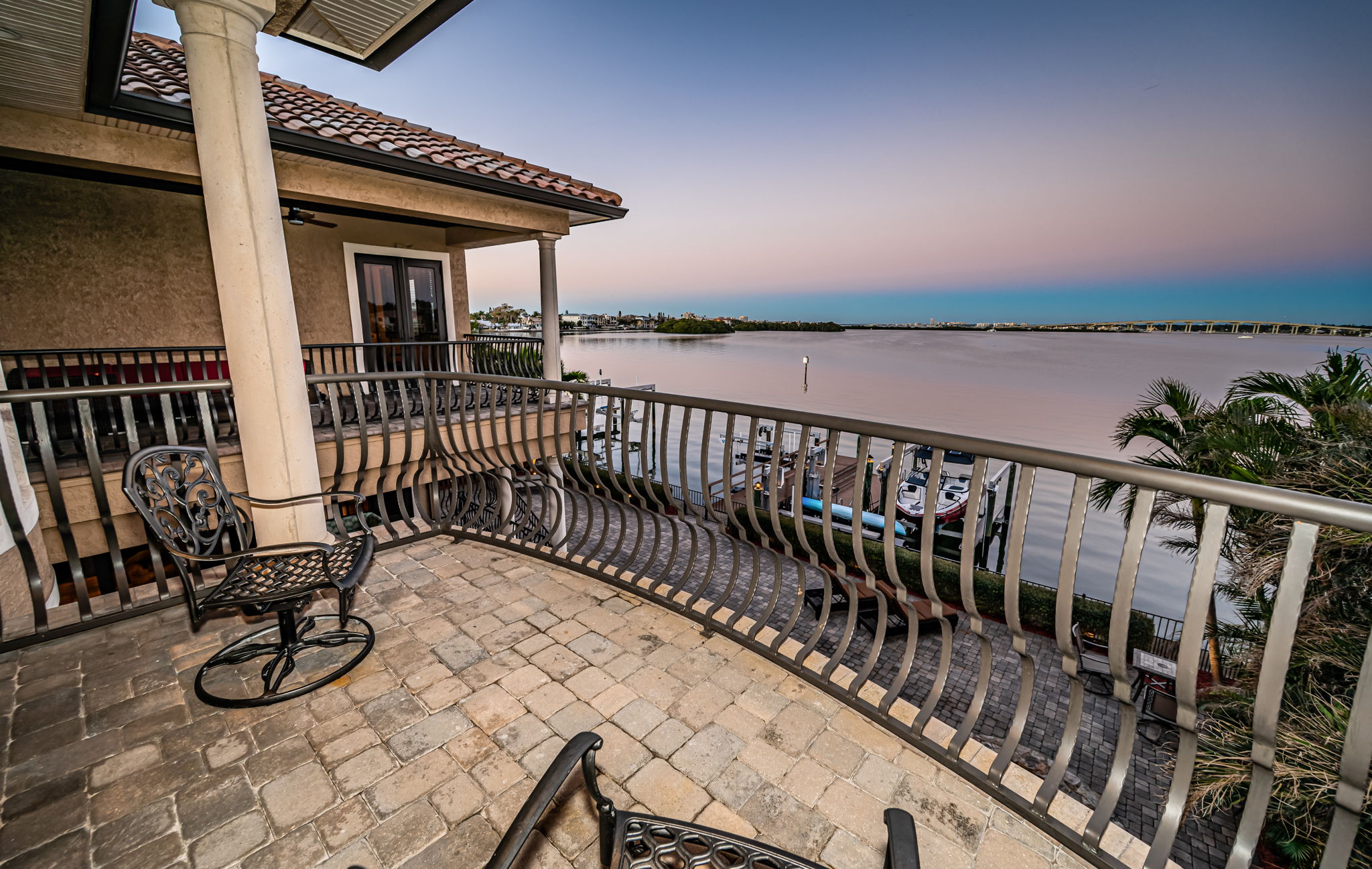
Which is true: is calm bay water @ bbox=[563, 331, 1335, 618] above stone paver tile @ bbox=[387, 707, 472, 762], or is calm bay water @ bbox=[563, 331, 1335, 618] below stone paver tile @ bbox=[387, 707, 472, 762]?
below

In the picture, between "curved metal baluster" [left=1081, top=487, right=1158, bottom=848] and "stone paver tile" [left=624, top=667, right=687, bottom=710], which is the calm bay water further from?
"stone paver tile" [left=624, top=667, right=687, bottom=710]

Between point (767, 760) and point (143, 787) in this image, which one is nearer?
point (143, 787)

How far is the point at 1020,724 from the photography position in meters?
1.51

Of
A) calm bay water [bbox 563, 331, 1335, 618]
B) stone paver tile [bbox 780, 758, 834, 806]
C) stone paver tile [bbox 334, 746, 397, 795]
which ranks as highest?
stone paver tile [bbox 334, 746, 397, 795]

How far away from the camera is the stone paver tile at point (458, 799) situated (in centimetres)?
152

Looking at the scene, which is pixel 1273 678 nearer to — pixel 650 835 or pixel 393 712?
pixel 650 835

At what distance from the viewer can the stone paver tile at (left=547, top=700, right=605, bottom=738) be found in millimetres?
1822

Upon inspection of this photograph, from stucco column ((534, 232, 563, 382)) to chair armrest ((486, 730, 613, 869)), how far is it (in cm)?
709

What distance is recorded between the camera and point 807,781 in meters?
1.64

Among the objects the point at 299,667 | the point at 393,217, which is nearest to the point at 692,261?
the point at 393,217

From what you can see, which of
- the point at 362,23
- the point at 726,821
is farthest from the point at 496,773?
the point at 362,23

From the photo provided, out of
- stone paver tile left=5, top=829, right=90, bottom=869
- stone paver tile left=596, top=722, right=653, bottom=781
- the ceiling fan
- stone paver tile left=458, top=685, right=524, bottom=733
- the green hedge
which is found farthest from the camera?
the green hedge

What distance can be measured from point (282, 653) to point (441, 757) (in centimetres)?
93

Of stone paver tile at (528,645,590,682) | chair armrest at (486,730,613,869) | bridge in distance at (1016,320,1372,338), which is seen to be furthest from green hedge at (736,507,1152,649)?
bridge in distance at (1016,320,1372,338)
